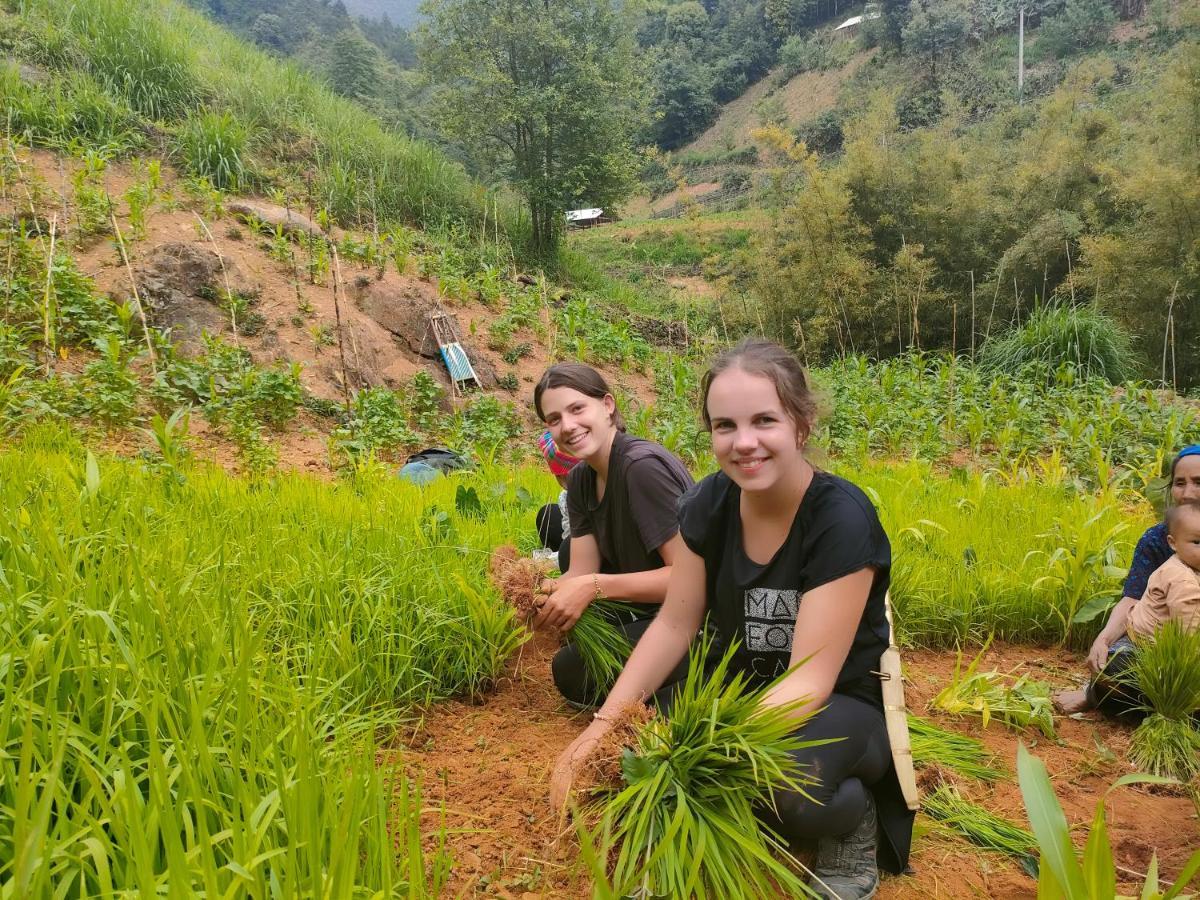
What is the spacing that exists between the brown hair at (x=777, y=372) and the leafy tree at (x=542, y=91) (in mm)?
13593

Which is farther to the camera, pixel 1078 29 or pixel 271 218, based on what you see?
pixel 1078 29

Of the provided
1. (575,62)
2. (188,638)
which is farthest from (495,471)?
(575,62)

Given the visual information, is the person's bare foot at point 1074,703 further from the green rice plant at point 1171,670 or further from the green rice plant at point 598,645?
the green rice plant at point 598,645

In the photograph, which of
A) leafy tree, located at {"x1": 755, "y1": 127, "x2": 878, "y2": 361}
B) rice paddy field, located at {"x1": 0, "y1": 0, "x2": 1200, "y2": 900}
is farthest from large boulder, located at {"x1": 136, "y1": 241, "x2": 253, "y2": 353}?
leafy tree, located at {"x1": 755, "y1": 127, "x2": 878, "y2": 361}

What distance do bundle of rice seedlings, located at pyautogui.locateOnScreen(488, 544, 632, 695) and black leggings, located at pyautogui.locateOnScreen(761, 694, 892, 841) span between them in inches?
28.1

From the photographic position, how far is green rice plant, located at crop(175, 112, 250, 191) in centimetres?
888

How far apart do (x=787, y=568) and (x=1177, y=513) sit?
4.45 ft

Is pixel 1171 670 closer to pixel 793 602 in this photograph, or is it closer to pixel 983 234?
pixel 793 602

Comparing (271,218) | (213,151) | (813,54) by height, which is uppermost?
(813,54)

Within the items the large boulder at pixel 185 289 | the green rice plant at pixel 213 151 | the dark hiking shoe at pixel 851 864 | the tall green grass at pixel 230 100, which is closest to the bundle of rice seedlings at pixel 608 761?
the dark hiking shoe at pixel 851 864

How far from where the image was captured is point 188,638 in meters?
1.50

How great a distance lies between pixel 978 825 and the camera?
1669 millimetres

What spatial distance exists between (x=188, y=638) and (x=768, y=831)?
1.20m

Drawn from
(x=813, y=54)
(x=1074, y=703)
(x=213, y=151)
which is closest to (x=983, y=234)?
(x=213, y=151)
